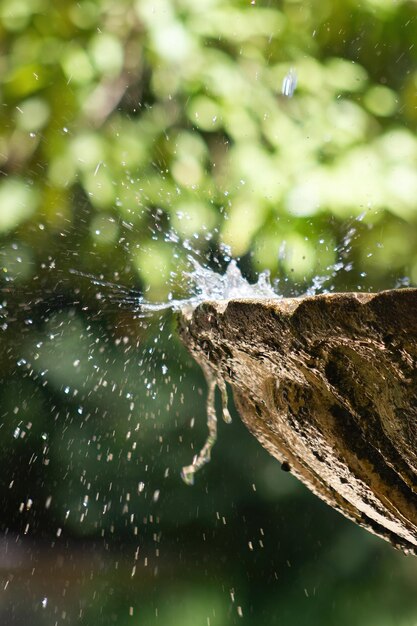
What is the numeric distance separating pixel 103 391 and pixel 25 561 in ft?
1.95

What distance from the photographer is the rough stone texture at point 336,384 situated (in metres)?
0.45

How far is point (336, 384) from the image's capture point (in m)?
0.59

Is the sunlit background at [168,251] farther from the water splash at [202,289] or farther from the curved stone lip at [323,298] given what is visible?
the curved stone lip at [323,298]

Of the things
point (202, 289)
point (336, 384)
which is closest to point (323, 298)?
point (336, 384)

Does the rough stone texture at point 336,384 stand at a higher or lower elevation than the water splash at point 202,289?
higher

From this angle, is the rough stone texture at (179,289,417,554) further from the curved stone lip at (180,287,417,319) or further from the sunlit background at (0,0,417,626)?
the sunlit background at (0,0,417,626)

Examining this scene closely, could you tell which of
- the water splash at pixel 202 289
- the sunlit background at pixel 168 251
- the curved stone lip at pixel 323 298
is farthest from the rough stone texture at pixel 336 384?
the sunlit background at pixel 168 251

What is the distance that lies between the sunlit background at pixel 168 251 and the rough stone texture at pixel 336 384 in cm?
77

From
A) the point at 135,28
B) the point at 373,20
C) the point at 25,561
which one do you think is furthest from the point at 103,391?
the point at 373,20

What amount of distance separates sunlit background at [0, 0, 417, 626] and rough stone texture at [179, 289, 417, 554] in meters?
0.77

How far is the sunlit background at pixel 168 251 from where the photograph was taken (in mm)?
1511

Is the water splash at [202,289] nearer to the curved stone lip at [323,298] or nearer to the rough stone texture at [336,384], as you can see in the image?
the rough stone texture at [336,384]

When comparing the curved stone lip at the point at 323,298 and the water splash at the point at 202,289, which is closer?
the curved stone lip at the point at 323,298

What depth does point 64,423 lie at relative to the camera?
1949 millimetres
